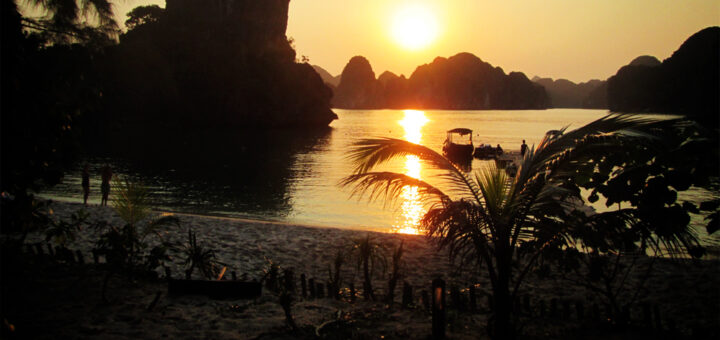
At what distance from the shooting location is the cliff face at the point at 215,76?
82.2m

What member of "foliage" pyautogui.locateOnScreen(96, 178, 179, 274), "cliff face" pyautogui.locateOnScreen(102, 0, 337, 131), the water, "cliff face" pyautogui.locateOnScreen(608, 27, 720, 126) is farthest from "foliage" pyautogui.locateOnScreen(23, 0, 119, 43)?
"cliff face" pyautogui.locateOnScreen(608, 27, 720, 126)

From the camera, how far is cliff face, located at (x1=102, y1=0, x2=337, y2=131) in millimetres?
82250

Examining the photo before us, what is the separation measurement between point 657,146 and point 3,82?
6558 millimetres

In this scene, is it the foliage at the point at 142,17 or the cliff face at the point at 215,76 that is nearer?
the cliff face at the point at 215,76

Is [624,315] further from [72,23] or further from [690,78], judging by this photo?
[690,78]

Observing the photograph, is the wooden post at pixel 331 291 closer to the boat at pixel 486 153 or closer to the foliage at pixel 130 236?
the foliage at pixel 130 236

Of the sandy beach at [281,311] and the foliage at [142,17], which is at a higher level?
the foliage at [142,17]

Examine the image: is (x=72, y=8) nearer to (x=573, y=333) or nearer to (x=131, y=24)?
(x=573, y=333)

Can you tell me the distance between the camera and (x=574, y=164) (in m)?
5.45

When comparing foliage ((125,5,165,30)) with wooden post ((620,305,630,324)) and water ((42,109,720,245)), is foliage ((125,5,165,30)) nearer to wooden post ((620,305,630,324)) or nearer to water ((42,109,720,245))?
water ((42,109,720,245))

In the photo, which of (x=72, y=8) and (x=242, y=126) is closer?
(x=72, y=8)

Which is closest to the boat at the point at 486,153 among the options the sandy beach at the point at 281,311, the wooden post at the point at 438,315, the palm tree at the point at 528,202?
the sandy beach at the point at 281,311

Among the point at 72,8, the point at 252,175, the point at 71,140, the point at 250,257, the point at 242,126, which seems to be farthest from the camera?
the point at 242,126

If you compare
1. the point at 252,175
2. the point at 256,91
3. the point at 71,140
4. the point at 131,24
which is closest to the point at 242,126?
the point at 256,91
